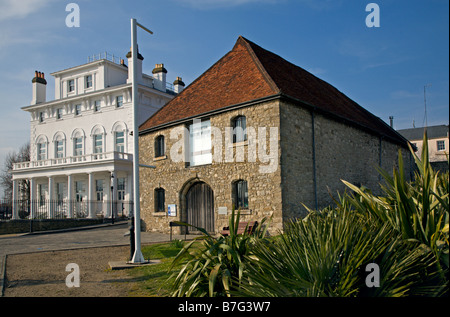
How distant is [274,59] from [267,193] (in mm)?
8932

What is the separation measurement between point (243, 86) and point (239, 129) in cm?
217

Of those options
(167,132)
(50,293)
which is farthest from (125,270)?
(167,132)

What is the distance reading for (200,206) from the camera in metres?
19.0

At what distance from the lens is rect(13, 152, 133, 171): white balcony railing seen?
33.4 metres

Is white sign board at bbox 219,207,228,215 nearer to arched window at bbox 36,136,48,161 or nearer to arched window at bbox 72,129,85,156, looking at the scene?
arched window at bbox 72,129,85,156

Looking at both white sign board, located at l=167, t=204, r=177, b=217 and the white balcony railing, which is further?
the white balcony railing

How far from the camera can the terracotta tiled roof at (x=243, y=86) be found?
55.7 ft

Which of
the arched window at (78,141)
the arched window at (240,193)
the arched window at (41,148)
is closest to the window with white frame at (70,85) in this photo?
the arched window at (78,141)

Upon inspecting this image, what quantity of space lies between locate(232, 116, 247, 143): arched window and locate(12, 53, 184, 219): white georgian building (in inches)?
725

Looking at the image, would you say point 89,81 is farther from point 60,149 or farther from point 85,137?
point 60,149

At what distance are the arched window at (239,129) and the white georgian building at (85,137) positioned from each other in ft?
60.4

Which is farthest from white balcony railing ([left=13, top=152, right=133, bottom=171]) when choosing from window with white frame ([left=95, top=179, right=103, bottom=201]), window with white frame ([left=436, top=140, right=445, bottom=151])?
window with white frame ([left=436, top=140, right=445, bottom=151])

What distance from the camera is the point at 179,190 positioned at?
19.7 meters

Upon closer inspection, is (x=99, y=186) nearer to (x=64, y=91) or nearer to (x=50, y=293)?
(x=64, y=91)
